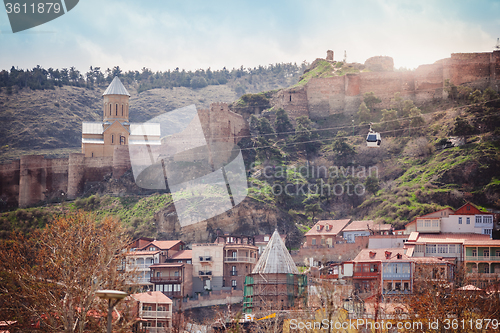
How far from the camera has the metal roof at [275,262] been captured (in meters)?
46.4

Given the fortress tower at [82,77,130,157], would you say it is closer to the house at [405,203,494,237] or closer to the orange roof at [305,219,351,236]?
the orange roof at [305,219,351,236]

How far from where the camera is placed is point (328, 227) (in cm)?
6225

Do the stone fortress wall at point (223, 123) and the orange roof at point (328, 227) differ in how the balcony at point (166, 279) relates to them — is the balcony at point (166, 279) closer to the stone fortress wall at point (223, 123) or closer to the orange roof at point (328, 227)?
the orange roof at point (328, 227)

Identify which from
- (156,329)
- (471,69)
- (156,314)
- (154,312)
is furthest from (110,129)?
(156,329)

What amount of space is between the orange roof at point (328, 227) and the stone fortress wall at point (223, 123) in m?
17.2

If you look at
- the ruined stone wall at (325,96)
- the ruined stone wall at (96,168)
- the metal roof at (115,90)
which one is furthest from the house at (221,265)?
the metal roof at (115,90)

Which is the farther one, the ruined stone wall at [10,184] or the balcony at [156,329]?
the ruined stone wall at [10,184]

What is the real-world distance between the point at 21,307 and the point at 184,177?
135 feet

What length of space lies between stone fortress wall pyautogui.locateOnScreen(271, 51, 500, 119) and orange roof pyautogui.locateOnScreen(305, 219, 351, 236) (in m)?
24.1

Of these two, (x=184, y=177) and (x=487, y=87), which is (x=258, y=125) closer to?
(x=184, y=177)

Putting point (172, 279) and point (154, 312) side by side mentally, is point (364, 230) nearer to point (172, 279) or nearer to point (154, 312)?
point (172, 279)

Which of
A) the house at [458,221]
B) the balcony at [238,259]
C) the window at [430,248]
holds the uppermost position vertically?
the house at [458,221]

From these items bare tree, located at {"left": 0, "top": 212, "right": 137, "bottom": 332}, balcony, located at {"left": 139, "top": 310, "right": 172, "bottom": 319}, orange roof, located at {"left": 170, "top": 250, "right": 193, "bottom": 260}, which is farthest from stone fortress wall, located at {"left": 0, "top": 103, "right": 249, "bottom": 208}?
bare tree, located at {"left": 0, "top": 212, "right": 137, "bottom": 332}

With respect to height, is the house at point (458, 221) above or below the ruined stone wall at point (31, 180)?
below
